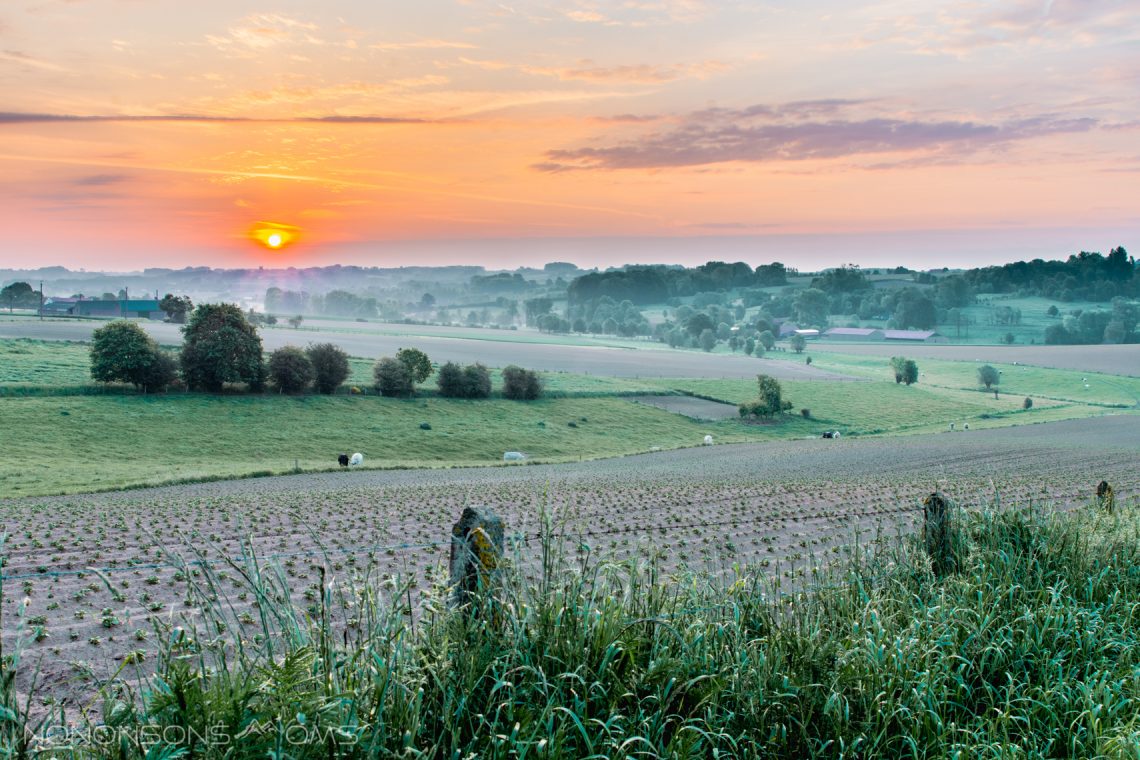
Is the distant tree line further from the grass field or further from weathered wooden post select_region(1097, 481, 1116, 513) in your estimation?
weathered wooden post select_region(1097, 481, 1116, 513)

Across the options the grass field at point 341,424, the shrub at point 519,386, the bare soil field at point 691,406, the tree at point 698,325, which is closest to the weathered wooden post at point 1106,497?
the grass field at point 341,424

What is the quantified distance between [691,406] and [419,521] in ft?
211

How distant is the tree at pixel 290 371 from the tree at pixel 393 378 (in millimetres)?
5399

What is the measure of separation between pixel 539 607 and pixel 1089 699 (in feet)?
13.1

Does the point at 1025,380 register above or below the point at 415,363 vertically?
below

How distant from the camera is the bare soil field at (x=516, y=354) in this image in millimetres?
108125

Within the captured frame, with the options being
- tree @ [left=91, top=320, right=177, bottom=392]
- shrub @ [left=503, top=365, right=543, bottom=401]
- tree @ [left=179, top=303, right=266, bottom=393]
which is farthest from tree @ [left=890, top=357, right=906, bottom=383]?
tree @ [left=91, top=320, right=177, bottom=392]

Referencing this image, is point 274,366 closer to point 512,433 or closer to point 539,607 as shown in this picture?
point 512,433

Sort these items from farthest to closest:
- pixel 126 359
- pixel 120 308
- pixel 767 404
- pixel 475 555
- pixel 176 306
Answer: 1. pixel 120 308
2. pixel 176 306
3. pixel 767 404
4. pixel 126 359
5. pixel 475 555

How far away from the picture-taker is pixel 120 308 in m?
161

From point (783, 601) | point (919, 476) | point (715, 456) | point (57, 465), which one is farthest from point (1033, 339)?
point (783, 601)

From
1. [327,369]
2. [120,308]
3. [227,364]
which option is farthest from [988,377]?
[120,308]

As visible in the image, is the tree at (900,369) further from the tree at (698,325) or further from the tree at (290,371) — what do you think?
the tree at (698,325)

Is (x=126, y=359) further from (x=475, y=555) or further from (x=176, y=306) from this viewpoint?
(x=176, y=306)
